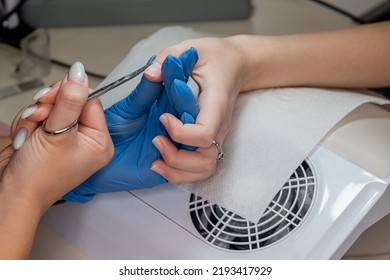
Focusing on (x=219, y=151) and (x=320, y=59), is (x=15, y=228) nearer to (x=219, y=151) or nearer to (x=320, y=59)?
(x=219, y=151)

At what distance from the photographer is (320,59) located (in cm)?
73

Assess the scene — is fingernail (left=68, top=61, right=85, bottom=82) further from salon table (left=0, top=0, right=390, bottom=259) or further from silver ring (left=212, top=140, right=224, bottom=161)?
salon table (left=0, top=0, right=390, bottom=259)

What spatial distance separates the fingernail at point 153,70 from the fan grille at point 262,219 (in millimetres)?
166

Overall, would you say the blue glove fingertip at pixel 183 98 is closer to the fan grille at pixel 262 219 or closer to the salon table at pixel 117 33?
the fan grille at pixel 262 219

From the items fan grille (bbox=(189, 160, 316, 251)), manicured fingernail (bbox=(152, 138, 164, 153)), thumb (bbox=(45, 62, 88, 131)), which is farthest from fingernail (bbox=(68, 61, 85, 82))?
fan grille (bbox=(189, 160, 316, 251))

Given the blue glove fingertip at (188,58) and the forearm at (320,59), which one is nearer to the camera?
the blue glove fingertip at (188,58)

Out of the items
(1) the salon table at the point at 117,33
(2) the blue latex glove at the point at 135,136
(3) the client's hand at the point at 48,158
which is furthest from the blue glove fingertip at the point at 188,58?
(1) the salon table at the point at 117,33

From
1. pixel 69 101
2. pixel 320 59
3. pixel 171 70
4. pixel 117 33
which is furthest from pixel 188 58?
pixel 117 33

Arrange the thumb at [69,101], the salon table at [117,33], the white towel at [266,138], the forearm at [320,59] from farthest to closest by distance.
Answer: the salon table at [117,33]
the forearm at [320,59]
the white towel at [266,138]
the thumb at [69,101]

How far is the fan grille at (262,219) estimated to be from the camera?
1.91 feet

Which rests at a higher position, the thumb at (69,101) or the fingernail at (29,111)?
the thumb at (69,101)

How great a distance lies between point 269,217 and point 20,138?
29 centimetres
